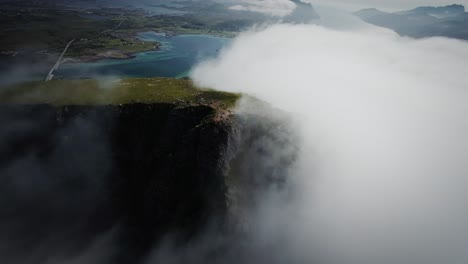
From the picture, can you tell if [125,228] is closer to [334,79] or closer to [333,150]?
[333,150]

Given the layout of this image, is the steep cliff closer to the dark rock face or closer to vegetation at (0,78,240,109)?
the dark rock face

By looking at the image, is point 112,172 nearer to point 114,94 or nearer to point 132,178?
point 132,178

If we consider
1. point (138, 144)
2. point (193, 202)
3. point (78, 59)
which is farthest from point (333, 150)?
point (78, 59)

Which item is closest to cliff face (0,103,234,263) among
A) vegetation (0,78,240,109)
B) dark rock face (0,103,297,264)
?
dark rock face (0,103,297,264)

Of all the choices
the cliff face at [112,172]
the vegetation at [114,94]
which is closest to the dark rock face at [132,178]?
the cliff face at [112,172]

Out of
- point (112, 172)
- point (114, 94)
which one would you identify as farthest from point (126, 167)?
point (114, 94)
